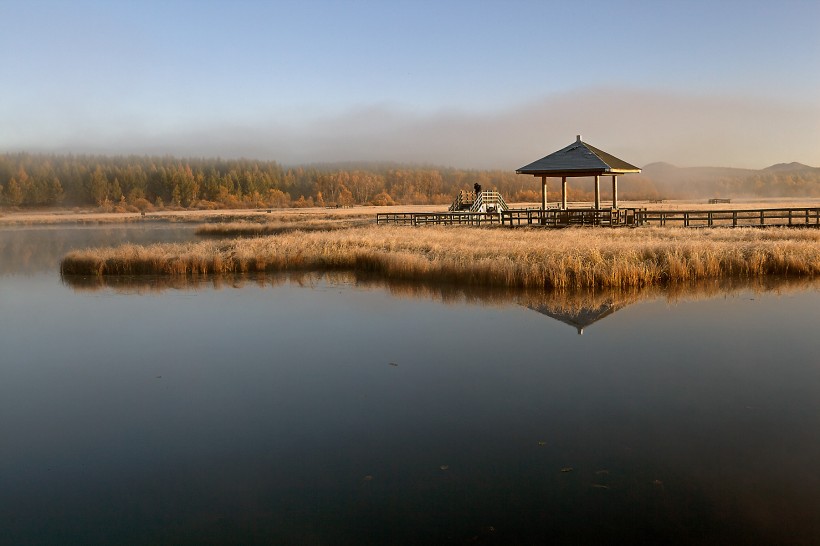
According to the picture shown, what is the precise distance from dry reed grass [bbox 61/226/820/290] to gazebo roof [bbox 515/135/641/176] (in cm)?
257

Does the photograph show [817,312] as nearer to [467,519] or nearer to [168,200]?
[467,519]

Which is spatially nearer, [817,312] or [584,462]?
[584,462]

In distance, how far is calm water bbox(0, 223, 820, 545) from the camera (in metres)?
6.12

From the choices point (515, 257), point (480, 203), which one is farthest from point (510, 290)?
point (480, 203)

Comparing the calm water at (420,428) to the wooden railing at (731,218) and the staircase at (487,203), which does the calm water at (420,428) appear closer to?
the wooden railing at (731,218)

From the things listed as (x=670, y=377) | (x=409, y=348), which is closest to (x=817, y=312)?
(x=670, y=377)

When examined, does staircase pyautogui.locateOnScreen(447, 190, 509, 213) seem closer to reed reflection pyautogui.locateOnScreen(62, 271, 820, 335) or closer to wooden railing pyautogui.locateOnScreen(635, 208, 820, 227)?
wooden railing pyautogui.locateOnScreen(635, 208, 820, 227)

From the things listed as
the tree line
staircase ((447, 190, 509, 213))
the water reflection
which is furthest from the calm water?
the tree line

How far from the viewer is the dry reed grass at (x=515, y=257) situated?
18703 mm

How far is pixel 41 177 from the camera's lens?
12312 centimetres

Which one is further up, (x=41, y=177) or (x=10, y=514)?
(x=41, y=177)

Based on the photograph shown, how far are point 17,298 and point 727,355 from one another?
1693 cm

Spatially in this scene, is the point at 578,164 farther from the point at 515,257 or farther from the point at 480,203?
the point at 480,203

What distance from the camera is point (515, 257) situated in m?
21.3
